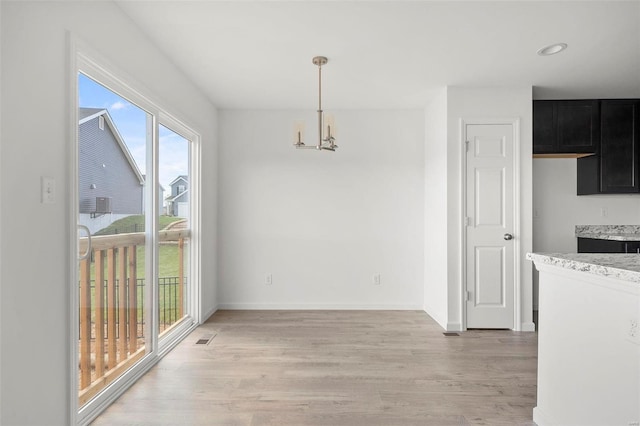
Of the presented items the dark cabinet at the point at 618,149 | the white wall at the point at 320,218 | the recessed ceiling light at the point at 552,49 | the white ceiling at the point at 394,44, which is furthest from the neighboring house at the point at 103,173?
the dark cabinet at the point at 618,149

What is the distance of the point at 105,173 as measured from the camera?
6.91 feet

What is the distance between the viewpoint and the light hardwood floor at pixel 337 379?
197 centimetres

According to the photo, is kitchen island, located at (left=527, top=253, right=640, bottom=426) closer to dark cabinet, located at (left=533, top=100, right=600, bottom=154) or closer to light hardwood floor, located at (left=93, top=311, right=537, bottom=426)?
light hardwood floor, located at (left=93, top=311, right=537, bottom=426)

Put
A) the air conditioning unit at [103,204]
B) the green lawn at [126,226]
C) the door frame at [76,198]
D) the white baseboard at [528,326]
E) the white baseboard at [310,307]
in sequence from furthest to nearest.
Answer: the white baseboard at [310,307] → the white baseboard at [528,326] → the green lawn at [126,226] → the air conditioning unit at [103,204] → the door frame at [76,198]

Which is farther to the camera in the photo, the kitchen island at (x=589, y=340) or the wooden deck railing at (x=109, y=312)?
the wooden deck railing at (x=109, y=312)

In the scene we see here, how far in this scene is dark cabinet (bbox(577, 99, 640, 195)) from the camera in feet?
11.6

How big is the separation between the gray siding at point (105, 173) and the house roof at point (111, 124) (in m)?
0.02

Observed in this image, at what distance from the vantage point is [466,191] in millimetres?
3459

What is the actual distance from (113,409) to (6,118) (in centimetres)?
171

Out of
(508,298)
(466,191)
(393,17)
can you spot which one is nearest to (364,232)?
(466,191)

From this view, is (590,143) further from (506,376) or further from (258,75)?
(258,75)

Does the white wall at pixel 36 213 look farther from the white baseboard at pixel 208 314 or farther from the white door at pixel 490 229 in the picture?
the white door at pixel 490 229

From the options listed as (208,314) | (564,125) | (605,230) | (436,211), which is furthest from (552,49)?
(208,314)

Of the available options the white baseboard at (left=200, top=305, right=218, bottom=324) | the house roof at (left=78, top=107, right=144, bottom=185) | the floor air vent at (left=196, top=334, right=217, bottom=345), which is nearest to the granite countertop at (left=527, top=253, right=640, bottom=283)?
the house roof at (left=78, top=107, right=144, bottom=185)
